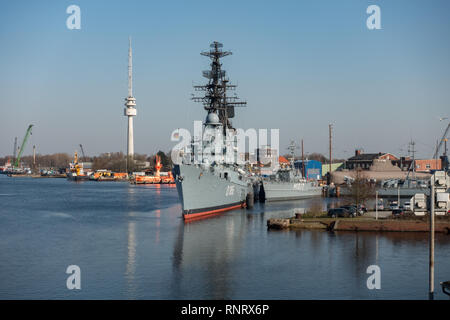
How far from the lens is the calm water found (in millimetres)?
22766

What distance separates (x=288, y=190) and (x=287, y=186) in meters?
0.95

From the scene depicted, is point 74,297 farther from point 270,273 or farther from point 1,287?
point 270,273

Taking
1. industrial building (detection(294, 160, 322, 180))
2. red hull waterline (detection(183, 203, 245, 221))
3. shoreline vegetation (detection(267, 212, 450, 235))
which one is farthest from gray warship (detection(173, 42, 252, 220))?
industrial building (detection(294, 160, 322, 180))

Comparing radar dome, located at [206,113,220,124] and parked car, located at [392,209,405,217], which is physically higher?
radar dome, located at [206,113,220,124]

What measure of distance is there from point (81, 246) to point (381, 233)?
23832 mm

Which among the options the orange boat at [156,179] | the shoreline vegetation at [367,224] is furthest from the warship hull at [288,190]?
the orange boat at [156,179]

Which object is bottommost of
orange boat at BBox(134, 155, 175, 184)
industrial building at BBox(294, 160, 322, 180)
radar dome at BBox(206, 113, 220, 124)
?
orange boat at BBox(134, 155, 175, 184)

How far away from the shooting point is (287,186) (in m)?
80.1

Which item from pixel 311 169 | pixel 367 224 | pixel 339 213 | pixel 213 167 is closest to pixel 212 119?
pixel 213 167

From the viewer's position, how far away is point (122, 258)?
99.5 feet

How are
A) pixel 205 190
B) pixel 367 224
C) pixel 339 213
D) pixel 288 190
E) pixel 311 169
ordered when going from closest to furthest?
pixel 367 224 < pixel 339 213 < pixel 205 190 < pixel 288 190 < pixel 311 169

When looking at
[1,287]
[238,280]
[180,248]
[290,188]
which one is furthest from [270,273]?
[290,188]

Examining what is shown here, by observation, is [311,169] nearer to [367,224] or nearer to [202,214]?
[202,214]

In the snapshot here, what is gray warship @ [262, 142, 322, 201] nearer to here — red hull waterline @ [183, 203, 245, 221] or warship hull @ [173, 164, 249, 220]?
warship hull @ [173, 164, 249, 220]
